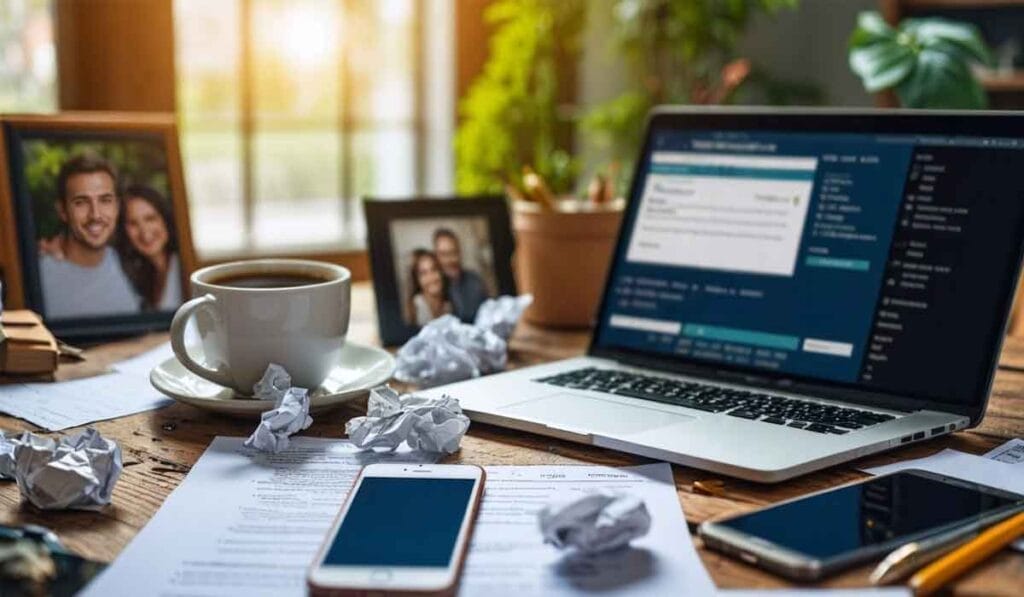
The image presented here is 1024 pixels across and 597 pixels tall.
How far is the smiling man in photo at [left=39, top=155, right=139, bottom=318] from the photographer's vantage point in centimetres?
117

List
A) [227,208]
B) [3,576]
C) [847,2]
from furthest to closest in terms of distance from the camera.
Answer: [847,2] < [227,208] < [3,576]

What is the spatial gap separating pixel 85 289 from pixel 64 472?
523mm

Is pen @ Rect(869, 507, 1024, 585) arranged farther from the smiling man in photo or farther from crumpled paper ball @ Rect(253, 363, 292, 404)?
the smiling man in photo

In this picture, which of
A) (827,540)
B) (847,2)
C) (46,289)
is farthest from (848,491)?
(847,2)

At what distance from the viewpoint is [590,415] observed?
87 centimetres

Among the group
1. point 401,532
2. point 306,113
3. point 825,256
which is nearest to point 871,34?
point 825,256

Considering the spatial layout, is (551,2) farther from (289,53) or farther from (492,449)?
(492,449)

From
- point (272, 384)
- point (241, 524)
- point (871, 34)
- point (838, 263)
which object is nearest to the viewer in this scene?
point (241, 524)

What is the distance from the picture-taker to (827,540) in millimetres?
616

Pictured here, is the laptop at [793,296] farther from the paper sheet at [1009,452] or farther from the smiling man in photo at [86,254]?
the smiling man in photo at [86,254]

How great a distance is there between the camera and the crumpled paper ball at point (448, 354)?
1038mm

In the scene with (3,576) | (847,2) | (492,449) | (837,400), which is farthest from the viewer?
(847,2)

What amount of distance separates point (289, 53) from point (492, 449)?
274cm

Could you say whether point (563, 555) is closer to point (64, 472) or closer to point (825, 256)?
point (64, 472)
